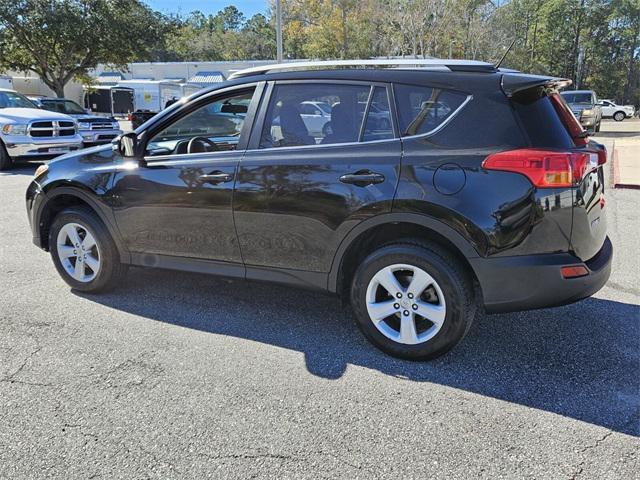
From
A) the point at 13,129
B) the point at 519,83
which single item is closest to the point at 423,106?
the point at 519,83

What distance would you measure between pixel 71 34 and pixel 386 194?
23252 mm

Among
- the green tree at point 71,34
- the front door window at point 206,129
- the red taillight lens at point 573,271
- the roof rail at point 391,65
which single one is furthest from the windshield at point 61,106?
the red taillight lens at point 573,271

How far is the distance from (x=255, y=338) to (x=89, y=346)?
3.68ft

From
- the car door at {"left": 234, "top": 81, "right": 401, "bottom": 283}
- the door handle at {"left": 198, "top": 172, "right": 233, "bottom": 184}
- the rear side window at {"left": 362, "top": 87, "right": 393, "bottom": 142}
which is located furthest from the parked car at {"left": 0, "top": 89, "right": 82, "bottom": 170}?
the rear side window at {"left": 362, "top": 87, "right": 393, "bottom": 142}

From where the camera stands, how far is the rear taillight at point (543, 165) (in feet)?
9.41

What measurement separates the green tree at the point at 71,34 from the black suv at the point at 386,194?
21.4 meters

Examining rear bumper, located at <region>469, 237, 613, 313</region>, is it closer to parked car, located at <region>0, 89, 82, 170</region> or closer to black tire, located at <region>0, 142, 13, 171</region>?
parked car, located at <region>0, 89, 82, 170</region>

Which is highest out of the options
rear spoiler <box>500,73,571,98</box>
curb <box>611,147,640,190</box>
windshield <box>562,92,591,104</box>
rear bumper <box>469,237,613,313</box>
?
windshield <box>562,92,591,104</box>

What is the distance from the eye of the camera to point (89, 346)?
3.59 m

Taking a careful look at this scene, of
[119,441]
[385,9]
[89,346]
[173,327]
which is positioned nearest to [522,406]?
[119,441]

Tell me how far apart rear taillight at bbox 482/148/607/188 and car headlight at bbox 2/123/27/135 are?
12094 millimetres

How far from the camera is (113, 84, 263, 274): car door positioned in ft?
12.2

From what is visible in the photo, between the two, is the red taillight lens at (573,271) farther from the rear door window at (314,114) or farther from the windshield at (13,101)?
the windshield at (13,101)

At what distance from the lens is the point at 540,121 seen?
9.79ft
